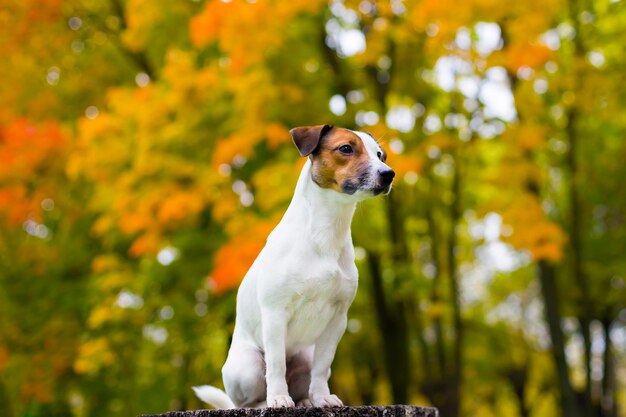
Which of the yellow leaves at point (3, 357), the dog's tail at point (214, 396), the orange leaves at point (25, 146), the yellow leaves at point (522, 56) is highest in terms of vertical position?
the yellow leaves at point (522, 56)

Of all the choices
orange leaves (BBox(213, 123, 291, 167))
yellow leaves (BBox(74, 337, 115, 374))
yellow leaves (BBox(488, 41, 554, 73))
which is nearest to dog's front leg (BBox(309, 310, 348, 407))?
orange leaves (BBox(213, 123, 291, 167))

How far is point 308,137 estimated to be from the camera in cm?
399

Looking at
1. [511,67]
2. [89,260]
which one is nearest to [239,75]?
[511,67]

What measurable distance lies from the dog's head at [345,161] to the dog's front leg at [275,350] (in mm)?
663

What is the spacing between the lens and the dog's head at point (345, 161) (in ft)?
12.5

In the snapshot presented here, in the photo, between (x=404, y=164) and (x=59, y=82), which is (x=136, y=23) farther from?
(x=404, y=164)

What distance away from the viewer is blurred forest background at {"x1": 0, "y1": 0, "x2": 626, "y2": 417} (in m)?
10.2

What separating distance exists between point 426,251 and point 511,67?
6408 mm

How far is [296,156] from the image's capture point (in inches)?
415

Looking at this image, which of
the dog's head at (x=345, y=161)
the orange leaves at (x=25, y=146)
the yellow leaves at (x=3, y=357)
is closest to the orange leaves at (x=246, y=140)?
the orange leaves at (x=25, y=146)

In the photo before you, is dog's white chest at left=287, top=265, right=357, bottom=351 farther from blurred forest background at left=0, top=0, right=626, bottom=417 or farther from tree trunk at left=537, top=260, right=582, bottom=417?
tree trunk at left=537, top=260, right=582, bottom=417

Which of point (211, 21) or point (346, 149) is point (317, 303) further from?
point (211, 21)

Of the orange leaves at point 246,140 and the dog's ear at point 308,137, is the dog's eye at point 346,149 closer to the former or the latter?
the dog's ear at point 308,137

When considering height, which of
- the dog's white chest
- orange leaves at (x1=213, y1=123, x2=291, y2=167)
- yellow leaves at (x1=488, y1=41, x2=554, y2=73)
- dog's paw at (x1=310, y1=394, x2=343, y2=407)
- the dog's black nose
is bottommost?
dog's paw at (x1=310, y1=394, x2=343, y2=407)
